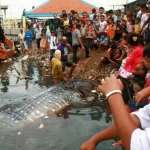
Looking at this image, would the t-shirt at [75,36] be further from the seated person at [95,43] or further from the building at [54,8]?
the building at [54,8]

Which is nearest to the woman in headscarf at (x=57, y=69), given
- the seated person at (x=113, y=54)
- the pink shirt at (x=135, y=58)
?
the seated person at (x=113, y=54)

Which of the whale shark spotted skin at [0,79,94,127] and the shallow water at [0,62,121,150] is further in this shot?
the whale shark spotted skin at [0,79,94,127]

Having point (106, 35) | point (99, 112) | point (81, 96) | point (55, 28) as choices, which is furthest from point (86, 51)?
point (99, 112)

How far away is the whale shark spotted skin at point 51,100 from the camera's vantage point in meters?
5.81

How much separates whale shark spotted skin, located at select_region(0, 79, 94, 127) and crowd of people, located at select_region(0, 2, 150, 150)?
0.87 metres

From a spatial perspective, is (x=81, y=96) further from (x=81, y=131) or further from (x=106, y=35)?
(x=106, y=35)

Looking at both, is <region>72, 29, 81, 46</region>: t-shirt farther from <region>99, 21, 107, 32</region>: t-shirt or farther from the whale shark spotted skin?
the whale shark spotted skin

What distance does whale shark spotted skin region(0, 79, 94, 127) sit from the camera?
19.1 ft

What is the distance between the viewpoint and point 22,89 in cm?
896

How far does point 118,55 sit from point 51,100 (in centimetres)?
368

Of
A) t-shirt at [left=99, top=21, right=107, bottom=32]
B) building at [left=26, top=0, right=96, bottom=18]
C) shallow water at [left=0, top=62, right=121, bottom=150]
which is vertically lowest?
shallow water at [left=0, top=62, right=121, bottom=150]

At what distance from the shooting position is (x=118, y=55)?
30.6ft

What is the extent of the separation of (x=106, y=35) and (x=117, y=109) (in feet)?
35.6

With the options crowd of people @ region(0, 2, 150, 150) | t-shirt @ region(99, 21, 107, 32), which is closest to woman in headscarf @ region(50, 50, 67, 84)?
crowd of people @ region(0, 2, 150, 150)
